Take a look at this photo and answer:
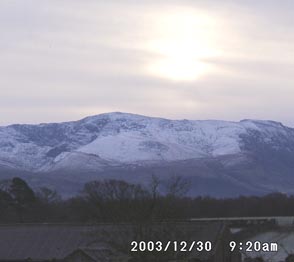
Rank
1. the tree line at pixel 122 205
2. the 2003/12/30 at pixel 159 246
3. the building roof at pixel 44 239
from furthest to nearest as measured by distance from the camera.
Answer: the building roof at pixel 44 239
the tree line at pixel 122 205
the 2003/12/30 at pixel 159 246

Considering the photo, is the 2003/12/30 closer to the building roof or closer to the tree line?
the tree line

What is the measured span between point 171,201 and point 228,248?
18.6m

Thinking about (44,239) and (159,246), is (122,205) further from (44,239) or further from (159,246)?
(159,246)

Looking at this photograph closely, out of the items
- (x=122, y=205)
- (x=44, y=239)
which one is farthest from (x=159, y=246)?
(x=44, y=239)

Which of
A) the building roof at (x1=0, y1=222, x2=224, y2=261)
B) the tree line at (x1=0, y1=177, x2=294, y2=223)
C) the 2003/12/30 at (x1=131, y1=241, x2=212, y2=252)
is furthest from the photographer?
the building roof at (x1=0, y1=222, x2=224, y2=261)

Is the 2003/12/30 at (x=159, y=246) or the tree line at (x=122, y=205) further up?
the tree line at (x=122, y=205)

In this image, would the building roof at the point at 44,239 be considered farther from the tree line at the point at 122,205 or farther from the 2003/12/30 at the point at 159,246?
the 2003/12/30 at the point at 159,246

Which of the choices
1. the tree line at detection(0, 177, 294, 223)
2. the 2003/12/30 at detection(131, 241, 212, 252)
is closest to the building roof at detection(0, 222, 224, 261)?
the tree line at detection(0, 177, 294, 223)

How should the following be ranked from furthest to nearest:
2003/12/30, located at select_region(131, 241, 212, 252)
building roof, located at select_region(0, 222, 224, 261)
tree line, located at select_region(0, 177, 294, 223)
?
building roof, located at select_region(0, 222, 224, 261) < tree line, located at select_region(0, 177, 294, 223) < 2003/12/30, located at select_region(131, 241, 212, 252)

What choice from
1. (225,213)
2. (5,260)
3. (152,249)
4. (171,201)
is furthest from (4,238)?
(225,213)

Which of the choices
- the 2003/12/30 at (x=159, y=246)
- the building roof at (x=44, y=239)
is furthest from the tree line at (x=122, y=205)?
the building roof at (x=44, y=239)

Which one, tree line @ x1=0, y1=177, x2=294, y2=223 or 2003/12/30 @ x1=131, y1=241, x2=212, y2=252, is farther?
tree line @ x1=0, y1=177, x2=294, y2=223

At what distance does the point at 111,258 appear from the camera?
61125 mm

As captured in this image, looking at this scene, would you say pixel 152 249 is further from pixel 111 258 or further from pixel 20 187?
pixel 20 187
